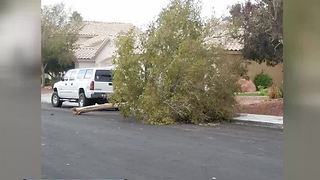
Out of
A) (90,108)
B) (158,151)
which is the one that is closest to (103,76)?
(90,108)

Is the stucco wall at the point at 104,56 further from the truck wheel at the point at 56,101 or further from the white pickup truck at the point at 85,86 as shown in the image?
the truck wheel at the point at 56,101

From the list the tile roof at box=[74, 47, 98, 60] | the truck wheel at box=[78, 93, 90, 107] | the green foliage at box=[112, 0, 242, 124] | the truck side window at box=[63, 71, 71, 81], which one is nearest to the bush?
the green foliage at box=[112, 0, 242, 124]

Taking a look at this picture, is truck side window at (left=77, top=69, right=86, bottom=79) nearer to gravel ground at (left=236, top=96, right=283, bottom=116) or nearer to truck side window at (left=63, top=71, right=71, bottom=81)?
truck side window at (left=63, top=71, right=71, bottom=81)

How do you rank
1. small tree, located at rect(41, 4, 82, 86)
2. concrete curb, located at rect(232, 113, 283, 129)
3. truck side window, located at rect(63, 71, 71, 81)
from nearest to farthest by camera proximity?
concrete curb, located at rect(232, 113, 283, 129) < small tree, located at rect(41, 4, 82, 86) < truck side window, located at rect(63, 71, 71, 81)

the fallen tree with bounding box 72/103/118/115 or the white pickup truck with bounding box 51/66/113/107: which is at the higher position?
the white pickup truck with bounding box 51/66/113/107

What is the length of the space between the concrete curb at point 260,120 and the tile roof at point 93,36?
11.6ft

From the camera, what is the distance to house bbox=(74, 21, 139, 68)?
1346 cm

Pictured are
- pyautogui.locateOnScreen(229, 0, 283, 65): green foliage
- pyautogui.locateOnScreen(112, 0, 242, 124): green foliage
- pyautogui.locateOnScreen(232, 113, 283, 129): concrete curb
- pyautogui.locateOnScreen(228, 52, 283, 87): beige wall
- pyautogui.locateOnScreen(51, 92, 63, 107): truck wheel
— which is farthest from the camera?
pyautogui.locateOnScreen(51, 92, 63, 107): truck wheel

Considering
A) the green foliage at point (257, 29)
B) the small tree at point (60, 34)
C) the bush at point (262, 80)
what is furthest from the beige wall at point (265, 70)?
the small tree at point (60, 34)

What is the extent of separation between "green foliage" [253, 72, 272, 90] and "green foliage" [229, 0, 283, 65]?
0.91m

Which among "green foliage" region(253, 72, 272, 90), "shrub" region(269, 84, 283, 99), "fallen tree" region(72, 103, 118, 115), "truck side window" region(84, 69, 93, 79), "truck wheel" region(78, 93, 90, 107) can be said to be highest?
"truck side window" region(84, 69, 93, 79)
